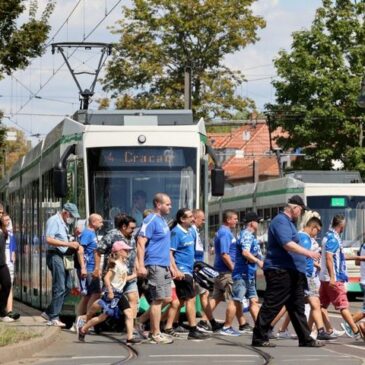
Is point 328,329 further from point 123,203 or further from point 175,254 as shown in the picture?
point 123,203

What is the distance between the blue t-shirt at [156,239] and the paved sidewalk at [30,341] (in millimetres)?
1584

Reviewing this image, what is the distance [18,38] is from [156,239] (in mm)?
6789

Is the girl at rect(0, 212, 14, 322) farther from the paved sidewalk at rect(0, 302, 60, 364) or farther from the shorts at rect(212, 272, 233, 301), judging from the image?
the shorts at rect(212, 272, 233, 301)

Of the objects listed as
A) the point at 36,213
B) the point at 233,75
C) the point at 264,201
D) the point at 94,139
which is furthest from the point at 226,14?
the point at 94,139

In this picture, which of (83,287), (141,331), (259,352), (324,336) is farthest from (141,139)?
(259,352)

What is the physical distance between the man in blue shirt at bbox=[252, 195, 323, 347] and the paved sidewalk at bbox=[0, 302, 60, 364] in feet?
8.54

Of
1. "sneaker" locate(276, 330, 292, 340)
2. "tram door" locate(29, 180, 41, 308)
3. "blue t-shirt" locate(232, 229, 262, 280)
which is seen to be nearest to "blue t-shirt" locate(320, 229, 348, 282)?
"sneaker" locate(276, 330, 292, 340)

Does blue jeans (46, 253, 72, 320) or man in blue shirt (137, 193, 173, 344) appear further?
blue jeans (46, 253, 72, 320)

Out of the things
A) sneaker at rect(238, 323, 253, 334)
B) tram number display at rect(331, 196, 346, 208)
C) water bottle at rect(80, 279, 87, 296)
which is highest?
tram number display at rect(331, 196, 346, 208)

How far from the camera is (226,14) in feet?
183

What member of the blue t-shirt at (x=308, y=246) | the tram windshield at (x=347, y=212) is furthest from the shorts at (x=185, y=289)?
the tram windshield at (x=347, y=212)

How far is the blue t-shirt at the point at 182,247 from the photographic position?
1881 cm

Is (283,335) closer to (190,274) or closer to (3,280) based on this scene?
(190,274)

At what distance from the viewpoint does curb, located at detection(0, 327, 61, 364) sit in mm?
15281
